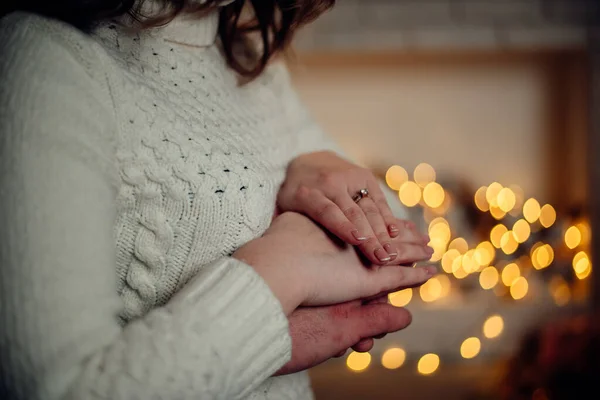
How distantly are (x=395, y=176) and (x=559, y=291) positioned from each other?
0.77 metres

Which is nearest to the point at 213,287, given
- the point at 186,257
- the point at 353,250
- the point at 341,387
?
the point at 186,257

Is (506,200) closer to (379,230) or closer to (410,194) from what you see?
(410,194)

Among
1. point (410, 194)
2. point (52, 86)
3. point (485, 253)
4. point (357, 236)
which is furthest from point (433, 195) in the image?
point (52, 86)

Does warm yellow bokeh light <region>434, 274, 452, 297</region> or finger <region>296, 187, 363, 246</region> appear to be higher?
finger <region>296, 187, 363, 246</region>

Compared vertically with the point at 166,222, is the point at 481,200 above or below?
below

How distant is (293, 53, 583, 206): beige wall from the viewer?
8.33 ft

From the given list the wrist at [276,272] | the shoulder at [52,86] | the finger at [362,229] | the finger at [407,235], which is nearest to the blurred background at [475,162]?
the finger at [407,235]

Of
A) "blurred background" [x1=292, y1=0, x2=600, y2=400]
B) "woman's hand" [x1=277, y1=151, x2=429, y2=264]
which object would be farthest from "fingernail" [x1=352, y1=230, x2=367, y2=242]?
"blurred background" [x1=292, y1=0, x2=600, y2=400]

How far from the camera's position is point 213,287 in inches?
18.8

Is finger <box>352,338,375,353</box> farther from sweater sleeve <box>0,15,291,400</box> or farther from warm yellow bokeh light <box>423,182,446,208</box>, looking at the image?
warm yellow bokeh light <box>423,182,446,208</box>

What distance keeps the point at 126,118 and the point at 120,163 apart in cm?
4

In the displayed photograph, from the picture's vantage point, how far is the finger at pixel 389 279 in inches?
24.7

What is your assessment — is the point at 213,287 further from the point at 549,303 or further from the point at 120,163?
the point at 549,303

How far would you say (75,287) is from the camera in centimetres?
41
